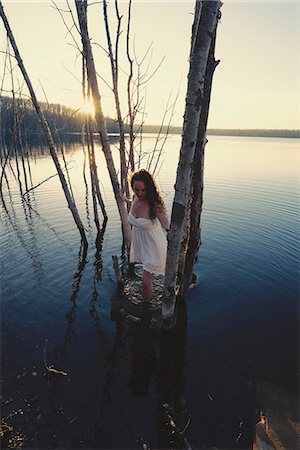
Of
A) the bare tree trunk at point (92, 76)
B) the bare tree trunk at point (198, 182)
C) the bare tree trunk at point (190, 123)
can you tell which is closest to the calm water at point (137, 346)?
the bare tree trunk at point (198, 182)

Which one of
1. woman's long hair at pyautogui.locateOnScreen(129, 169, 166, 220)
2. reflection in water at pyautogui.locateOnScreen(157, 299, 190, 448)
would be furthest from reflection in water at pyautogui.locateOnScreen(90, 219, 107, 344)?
woman's long hair at pyautogui.locateOnScreen(129, 169, 166, 220)

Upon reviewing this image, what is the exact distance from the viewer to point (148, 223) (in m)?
4.52

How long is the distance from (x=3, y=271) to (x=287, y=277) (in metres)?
7.84


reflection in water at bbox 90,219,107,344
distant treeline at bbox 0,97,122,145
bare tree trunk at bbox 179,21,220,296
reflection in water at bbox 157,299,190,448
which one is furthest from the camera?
distant treeline at bbox 0,97,122,145

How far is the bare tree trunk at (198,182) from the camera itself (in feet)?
13.9

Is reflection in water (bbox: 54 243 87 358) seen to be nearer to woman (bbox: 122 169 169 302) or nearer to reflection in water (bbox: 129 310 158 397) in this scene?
reflection in water (bbox: 129 310 158 397)

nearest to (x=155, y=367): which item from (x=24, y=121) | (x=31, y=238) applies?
(x=31, y=238)

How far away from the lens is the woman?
4344mm

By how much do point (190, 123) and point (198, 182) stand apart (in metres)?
1.53

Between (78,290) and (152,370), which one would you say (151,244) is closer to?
(152,370)

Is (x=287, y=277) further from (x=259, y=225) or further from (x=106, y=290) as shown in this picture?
(x=106, y=290)

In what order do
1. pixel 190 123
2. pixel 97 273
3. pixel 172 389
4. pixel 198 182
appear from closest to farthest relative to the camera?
pixel 190 123, pixel 172 389, pixel 198 182, pixel 97 273

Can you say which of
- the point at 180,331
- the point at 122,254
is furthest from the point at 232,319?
the point at 122,254

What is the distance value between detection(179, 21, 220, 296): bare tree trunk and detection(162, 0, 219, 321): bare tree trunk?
3.12 feet
